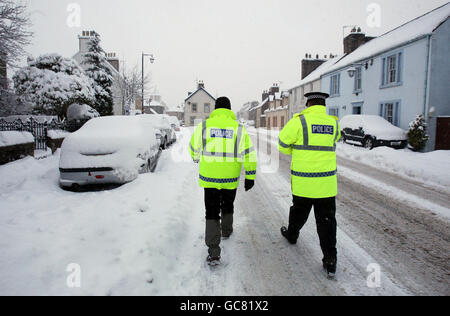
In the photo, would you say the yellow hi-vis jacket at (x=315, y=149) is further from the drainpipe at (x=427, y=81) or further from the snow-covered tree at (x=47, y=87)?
the snow-covered tree at (x=47, y=87)

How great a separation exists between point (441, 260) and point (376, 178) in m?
5.32

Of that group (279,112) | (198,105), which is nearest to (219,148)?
(279,112)

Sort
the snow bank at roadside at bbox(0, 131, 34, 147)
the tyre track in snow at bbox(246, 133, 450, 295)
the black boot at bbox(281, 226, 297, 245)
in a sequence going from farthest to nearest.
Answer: the snow bank at roadside at bbox(0, 131, 34, 147) < the black boot at bbox(281, 226, 297, 245) < the tyre track in snow at bbox(246, 133, 450, 295)

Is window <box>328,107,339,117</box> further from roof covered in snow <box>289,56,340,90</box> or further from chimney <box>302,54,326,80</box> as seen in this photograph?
chimney <box>302,54,326,80</box>

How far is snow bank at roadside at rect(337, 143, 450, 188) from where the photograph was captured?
840cm

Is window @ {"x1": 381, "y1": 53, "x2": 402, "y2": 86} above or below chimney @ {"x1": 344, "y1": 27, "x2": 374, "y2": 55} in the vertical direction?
below

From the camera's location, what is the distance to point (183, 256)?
3.52 metres

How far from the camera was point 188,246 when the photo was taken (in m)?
3.81

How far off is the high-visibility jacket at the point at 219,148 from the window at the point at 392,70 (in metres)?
17.1

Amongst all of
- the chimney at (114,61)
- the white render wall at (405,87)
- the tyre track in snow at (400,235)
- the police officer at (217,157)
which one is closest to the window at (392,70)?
the white render wall at (405,87)

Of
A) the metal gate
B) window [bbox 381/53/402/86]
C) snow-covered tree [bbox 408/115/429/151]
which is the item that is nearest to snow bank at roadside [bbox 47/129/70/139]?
snow-covered tree [bbox 408/115/429/151]

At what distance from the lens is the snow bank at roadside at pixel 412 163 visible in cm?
840

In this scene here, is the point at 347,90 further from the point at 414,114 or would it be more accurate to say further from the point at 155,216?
the point at 155,216
